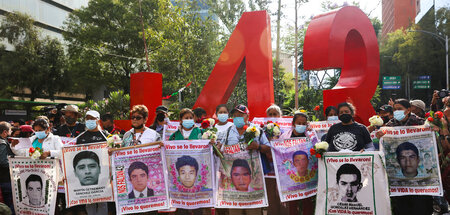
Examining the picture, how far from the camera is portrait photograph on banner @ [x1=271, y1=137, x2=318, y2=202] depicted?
17.7ft

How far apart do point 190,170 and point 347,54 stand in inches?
310

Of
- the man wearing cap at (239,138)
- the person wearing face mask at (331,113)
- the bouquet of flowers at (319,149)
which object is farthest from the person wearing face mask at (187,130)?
the person wearing face mask at (331,113)

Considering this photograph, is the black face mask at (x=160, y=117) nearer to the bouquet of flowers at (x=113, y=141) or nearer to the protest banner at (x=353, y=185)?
the bouquet of flowers at (x=113, y=141)

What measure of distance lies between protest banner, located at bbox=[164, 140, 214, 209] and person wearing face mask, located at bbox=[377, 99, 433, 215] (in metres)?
2.38

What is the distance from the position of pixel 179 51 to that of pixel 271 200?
1451cm

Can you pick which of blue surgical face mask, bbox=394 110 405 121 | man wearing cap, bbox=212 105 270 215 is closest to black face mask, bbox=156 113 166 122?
man wearing cap, bbox=212 105 270 215

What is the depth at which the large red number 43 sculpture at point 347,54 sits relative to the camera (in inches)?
389

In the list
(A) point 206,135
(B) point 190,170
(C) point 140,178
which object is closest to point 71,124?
(C) point 140,178

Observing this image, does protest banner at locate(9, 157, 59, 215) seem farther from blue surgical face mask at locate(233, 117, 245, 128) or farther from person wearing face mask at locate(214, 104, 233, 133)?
blue surgical face mask at locate(233, 117, 245, 128)

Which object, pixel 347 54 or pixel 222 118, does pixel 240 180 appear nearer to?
pixel 222 118

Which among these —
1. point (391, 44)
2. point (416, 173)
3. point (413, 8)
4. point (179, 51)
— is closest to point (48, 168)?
point (416, 173)

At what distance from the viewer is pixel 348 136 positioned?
16.9ft

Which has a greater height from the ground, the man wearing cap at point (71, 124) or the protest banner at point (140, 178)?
the man wearing cap at point (71, 124)

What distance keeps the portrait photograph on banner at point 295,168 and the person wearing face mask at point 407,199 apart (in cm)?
102
